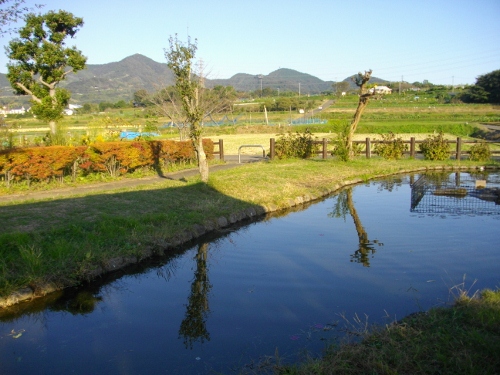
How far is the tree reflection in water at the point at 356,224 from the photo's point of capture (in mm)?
7829

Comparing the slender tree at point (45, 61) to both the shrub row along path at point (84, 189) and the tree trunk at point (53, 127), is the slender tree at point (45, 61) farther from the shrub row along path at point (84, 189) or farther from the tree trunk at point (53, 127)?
the shrub row along path at point (84, 189)

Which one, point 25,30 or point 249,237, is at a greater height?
point 25,30

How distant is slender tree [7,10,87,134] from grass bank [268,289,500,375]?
68.0 feet

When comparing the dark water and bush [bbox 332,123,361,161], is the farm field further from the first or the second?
the dark water

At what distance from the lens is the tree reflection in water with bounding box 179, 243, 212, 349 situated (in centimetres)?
521

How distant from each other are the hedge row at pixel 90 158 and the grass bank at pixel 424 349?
11.0 metres

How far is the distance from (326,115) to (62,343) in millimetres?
60091

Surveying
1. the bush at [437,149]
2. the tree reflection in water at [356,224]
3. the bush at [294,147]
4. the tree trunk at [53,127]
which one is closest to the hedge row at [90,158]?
the bush at [294,147]

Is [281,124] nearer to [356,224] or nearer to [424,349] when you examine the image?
[356,224]

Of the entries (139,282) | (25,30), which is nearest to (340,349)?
(139,282)

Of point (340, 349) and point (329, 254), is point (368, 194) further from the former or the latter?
point (340, 349)

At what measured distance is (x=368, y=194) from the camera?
14.0m

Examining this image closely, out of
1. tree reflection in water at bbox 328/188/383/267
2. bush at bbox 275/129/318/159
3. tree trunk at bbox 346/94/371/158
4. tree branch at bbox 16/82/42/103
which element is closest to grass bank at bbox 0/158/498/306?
tree reflection in water at bbox 328/188/383/267

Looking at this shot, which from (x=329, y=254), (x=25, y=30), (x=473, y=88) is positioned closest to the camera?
(x=329, y=254)
